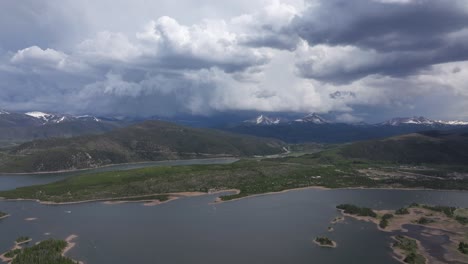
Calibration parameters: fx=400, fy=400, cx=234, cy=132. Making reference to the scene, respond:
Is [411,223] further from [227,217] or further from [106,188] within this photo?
[106,188]

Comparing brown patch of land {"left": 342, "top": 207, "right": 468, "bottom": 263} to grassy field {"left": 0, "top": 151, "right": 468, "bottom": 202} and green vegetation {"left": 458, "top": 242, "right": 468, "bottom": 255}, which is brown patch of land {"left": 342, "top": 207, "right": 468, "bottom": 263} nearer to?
green vegetation {"left": 458, "top": 242, "right": 468, "bottom": 255}

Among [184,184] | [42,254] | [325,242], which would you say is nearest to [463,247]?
[325,242]

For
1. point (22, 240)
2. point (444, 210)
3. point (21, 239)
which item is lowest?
point (22, 240)

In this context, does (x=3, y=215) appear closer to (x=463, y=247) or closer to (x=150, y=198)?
(x=150, y=198)

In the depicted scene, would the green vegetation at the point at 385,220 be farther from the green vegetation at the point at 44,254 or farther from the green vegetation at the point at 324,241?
the green vegetation at the point at 44,254

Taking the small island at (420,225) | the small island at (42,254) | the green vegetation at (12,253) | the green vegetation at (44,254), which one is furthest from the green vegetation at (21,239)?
the small island at (420,225)

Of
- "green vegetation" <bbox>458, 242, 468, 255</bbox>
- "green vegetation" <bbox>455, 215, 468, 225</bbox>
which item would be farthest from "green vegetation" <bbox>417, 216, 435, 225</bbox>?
"green vegetation" <bbox>458, 242, 468, 255</bbox>
